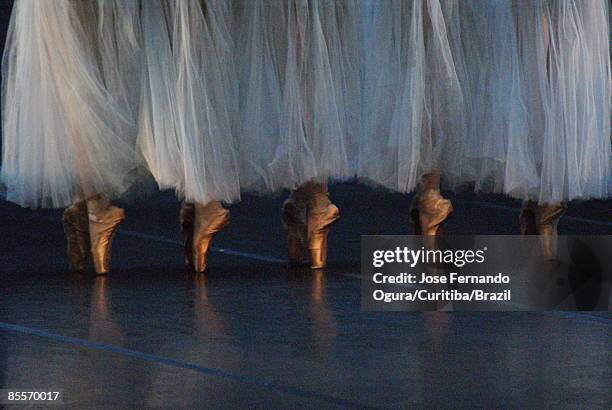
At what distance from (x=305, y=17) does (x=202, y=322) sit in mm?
1226

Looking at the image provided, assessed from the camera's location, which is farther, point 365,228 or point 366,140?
point 365,228

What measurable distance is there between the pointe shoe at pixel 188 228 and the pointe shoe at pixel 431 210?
728mm

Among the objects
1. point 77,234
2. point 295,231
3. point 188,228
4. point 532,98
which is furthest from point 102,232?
point 532,98

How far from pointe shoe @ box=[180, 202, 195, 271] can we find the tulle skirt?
0.85 m

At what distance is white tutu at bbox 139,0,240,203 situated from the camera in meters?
4.60

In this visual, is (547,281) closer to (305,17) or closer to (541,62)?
(541,62)

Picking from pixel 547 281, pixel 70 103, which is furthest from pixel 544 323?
pixel 70 103

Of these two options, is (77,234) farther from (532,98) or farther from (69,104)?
(532,98)

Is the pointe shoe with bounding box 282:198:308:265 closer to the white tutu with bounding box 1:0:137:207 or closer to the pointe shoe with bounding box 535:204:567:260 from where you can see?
the white tutu with bounding box 1:0:137:207

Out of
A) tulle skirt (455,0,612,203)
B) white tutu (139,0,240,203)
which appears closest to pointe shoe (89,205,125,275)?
white tutu (139,0,240,203)

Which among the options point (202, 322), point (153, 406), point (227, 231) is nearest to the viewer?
point (153, 406)

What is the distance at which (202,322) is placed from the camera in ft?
12.8

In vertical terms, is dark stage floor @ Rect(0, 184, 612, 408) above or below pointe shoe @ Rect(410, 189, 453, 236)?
below

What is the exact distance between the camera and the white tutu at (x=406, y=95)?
474cm
